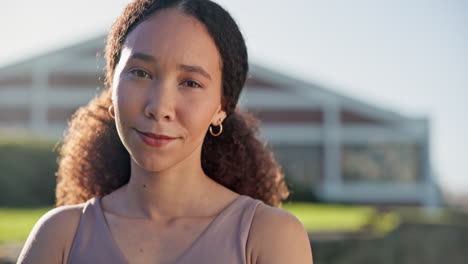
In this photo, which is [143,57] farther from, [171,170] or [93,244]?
[93,244]

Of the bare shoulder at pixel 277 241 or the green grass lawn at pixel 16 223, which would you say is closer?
the bare shoulder at pixel 277 241

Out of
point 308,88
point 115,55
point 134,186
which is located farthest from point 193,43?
point 308,88

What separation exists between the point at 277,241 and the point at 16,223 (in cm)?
1084

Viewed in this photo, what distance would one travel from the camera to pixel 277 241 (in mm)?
2064

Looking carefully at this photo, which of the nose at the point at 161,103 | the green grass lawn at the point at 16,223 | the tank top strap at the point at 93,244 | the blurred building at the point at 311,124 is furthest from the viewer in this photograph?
the blurred building at the point at 311,124

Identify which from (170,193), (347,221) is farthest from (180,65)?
(347,221)

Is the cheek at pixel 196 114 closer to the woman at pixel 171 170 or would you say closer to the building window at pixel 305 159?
the woman at pixel 171 170

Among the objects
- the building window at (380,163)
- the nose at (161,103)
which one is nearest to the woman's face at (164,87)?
the nose at (161,103)

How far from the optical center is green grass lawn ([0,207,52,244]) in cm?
976

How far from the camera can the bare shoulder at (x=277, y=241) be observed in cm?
205

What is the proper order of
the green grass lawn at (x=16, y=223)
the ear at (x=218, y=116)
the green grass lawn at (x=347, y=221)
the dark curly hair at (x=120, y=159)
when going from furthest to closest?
the green grass lawn at (x=347, y=221) → the green grass lawn at (x=16, y=223) → the dark curly hair at (x=120, y=159) → the ear at (x=218, y=116)

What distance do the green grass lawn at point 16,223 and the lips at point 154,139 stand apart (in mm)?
6781

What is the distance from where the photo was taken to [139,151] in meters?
2.04

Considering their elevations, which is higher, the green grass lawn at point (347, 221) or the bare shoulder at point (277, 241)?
the bare shoulder at point (277, 241)
